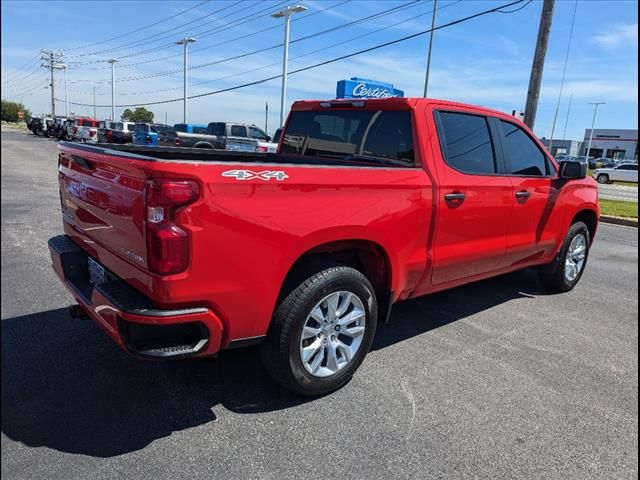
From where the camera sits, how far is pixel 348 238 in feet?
10.0

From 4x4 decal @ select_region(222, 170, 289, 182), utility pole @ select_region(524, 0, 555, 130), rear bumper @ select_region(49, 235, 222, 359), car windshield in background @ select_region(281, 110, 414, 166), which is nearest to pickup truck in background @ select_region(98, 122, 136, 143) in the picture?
utility pole @ select_region(524, 0, 555, 130)

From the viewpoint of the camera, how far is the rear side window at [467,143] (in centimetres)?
379

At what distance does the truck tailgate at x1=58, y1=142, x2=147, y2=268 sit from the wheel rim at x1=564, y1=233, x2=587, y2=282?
15.7 ft

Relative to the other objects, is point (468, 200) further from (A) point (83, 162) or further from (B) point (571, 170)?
(A) point (83, 162)

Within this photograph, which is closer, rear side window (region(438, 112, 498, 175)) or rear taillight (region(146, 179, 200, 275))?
rear taillight (region(146, 179, 200, 275))

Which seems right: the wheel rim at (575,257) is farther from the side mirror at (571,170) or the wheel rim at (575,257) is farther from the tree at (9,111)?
the tree at (9,111)

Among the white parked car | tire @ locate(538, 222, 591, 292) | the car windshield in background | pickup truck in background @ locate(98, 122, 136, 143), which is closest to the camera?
the car windshield in background

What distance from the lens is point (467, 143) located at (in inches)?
157

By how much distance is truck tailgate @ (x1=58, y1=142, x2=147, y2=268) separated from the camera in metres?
2.40

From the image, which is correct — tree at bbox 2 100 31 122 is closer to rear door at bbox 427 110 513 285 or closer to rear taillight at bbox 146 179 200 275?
rear taillight at bbox 146 179 200 275

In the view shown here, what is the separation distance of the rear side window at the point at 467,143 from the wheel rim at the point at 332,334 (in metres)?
1.43

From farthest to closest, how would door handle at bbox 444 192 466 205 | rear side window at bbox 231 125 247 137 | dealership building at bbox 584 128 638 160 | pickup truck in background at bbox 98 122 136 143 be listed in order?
dealership building at bbox 584 128 638 160 → pickup truck in background at bbox 98 122 136 143 → rear side window at bbox 231 125 247 137 → door handle at bbox 444 192 466 205

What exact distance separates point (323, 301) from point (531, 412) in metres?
1.49

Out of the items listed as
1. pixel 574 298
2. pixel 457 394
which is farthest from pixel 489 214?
pixel 574 298
